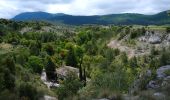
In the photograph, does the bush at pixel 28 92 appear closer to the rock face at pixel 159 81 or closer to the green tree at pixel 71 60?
the rock face at pixel 159 81

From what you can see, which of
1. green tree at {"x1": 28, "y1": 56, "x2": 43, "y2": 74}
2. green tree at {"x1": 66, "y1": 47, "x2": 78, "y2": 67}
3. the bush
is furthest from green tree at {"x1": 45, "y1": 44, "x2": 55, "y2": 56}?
the bush

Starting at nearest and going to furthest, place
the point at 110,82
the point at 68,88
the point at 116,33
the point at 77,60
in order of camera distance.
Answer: the point at 110,82 < the point at 68,88 < the point at 77,60 < the point at 116,33

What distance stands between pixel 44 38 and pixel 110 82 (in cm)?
14442

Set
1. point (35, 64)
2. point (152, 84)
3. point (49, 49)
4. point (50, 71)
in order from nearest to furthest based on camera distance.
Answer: point (152, 84) → point (50, 71) → point (35, 64) → point (49, 49)

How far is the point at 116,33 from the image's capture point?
178000 mm

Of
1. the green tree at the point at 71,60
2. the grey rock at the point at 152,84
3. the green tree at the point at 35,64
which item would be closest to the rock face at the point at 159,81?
the grey rock at the point at 152,84

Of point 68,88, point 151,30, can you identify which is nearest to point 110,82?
point 68,88

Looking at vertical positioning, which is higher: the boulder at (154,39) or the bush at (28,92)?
the bush at (28,92)

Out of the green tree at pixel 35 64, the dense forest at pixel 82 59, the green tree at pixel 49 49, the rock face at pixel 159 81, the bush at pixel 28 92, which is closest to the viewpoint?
the rock face at pixel 159 81

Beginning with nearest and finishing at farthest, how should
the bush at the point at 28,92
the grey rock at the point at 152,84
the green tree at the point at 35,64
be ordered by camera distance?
the grey rock at the point at 152,84 → the bush at the point at 28,92 → the green tree at the point at 35,64

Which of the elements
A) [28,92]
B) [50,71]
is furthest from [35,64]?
[28,92]

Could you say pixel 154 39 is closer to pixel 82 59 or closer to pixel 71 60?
pixel 82 59

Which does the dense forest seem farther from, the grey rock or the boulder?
the grey rock

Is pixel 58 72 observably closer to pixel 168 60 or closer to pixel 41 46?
pixel 41 46
